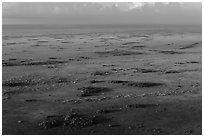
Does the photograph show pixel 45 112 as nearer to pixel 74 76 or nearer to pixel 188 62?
pixel 74 76

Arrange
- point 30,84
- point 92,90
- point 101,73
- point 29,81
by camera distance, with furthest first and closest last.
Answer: point 101,73
point 29,81
point 30,84
point 92,90

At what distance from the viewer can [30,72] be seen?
4106 cm

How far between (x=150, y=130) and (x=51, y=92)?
39.0 ft

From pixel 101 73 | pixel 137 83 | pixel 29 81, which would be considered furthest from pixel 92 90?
pixel 101 73

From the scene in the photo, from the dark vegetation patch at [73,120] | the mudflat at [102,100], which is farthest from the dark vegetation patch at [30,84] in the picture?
the dark vegetation patch at [73,120]

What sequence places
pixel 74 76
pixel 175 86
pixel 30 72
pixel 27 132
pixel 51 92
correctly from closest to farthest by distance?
pixel 27 132 → pixel 51 92 → pixel 175 86 → pixel 74 76 → pixel 30 72

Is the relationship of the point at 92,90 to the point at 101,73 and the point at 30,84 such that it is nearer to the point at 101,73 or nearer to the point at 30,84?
the point at 30,84

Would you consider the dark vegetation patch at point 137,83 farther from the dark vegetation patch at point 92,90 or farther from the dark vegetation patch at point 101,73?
the dark vegetation patch at point 101,73

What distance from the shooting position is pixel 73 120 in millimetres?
23016

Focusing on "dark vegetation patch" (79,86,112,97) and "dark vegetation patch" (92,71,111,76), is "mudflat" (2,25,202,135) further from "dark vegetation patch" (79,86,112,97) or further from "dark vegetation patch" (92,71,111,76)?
"dark vegetation patch" (92,71,111,76)

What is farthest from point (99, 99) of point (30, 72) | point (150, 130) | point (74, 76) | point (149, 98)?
point (30, 72)

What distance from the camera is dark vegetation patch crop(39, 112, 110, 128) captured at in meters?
22.3

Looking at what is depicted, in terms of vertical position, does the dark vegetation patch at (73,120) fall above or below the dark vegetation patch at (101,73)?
below

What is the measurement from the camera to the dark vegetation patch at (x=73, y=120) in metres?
22.3
